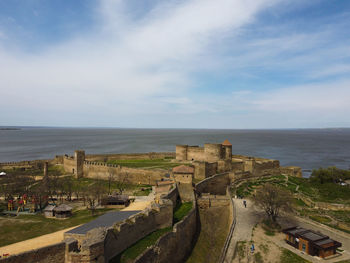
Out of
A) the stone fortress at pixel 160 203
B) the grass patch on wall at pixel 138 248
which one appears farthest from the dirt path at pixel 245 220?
the grass patch on wall at pixel 138 248

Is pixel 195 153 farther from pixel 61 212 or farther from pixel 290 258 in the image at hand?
pixel 290 258

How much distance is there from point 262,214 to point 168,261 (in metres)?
12.8

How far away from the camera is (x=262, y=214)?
83.9 ft

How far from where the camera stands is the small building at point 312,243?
17234mm

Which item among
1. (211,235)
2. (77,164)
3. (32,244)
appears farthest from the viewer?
(77,164)

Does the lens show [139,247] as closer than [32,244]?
No

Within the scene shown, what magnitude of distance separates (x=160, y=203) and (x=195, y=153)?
3293 cm

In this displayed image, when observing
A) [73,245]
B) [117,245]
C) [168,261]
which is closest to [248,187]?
[168,261]

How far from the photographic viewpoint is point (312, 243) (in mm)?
17625

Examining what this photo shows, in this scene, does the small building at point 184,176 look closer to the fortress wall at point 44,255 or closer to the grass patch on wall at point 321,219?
the grass patch on wall at point 321,219

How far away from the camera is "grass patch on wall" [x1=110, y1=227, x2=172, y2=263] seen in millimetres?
13781

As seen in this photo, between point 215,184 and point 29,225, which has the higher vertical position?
point 29,225

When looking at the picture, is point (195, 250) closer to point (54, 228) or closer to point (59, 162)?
point (54, 228)

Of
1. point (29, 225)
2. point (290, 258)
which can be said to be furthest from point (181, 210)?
point (29, 225)
